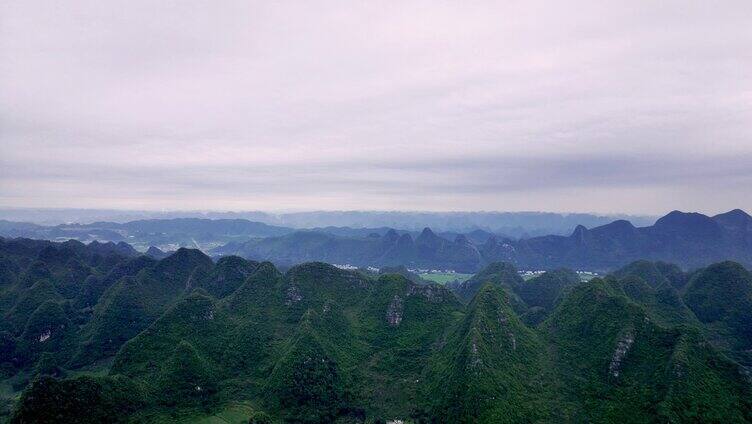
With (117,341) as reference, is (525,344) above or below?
above

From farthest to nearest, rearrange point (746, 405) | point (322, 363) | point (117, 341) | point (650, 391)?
point (117, 341) < point (322, 363) < point (650, 391) < point (746, 405)

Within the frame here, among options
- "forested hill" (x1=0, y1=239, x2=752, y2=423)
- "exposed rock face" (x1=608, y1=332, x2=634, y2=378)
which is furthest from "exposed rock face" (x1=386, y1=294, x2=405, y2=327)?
"exposed rock face" (x1=608, y1=332, x2=634, y2=378)

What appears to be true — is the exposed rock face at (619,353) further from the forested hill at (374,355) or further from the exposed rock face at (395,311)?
the exposed rock face at (395,311)

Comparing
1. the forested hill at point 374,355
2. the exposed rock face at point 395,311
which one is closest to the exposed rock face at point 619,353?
the forested hill at point 374,355

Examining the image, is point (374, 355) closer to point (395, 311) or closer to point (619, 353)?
point (395, 311)

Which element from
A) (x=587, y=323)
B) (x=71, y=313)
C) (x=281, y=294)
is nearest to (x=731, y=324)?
(x=587, y=323)

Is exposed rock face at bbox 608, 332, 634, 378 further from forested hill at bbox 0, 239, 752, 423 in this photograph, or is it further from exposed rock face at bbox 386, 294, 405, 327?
exposed rock face at bbox 386, 294, 405, 327

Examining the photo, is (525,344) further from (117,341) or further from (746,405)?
(117,341)
